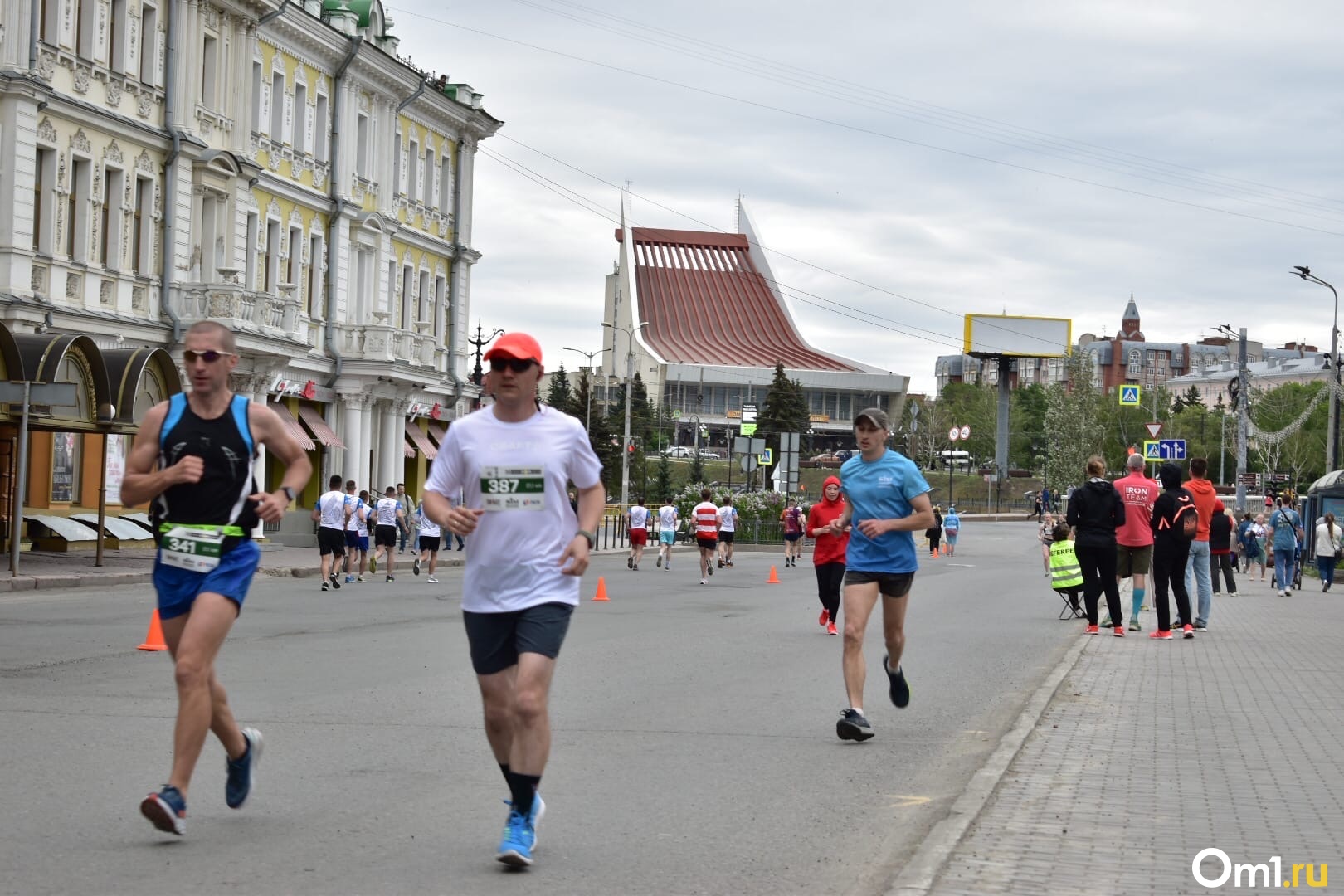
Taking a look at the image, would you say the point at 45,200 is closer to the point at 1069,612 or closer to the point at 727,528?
the point at 727,528

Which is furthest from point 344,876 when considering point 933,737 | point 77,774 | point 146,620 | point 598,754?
point 146,620

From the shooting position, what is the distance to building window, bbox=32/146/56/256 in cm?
3164

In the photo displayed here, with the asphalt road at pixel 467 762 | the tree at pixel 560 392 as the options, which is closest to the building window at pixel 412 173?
the asphalt road at pixel 467 762

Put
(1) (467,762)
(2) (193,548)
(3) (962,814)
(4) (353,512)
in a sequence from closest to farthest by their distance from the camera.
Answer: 1. (2) (193,548)
2. (3) (962,814)
3. (1) (467,762)
4. (4) (353,512)

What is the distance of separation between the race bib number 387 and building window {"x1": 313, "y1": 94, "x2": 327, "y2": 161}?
39518 mm

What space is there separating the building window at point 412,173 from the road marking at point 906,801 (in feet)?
146

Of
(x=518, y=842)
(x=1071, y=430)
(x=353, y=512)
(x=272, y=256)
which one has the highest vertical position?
(x=272, y=256)

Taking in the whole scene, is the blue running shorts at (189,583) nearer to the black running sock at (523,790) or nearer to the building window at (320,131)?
the black running sock at (523,790)

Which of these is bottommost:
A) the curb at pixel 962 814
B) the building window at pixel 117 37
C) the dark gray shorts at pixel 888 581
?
the curb at pixel 962 814

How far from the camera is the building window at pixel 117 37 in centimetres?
3366

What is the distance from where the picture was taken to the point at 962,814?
714 centimetres

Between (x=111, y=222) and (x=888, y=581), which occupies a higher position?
(x=111, y=222)

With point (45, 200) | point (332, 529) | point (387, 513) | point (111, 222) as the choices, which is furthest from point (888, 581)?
point (111, 222)

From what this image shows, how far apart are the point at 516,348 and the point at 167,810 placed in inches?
83.3
